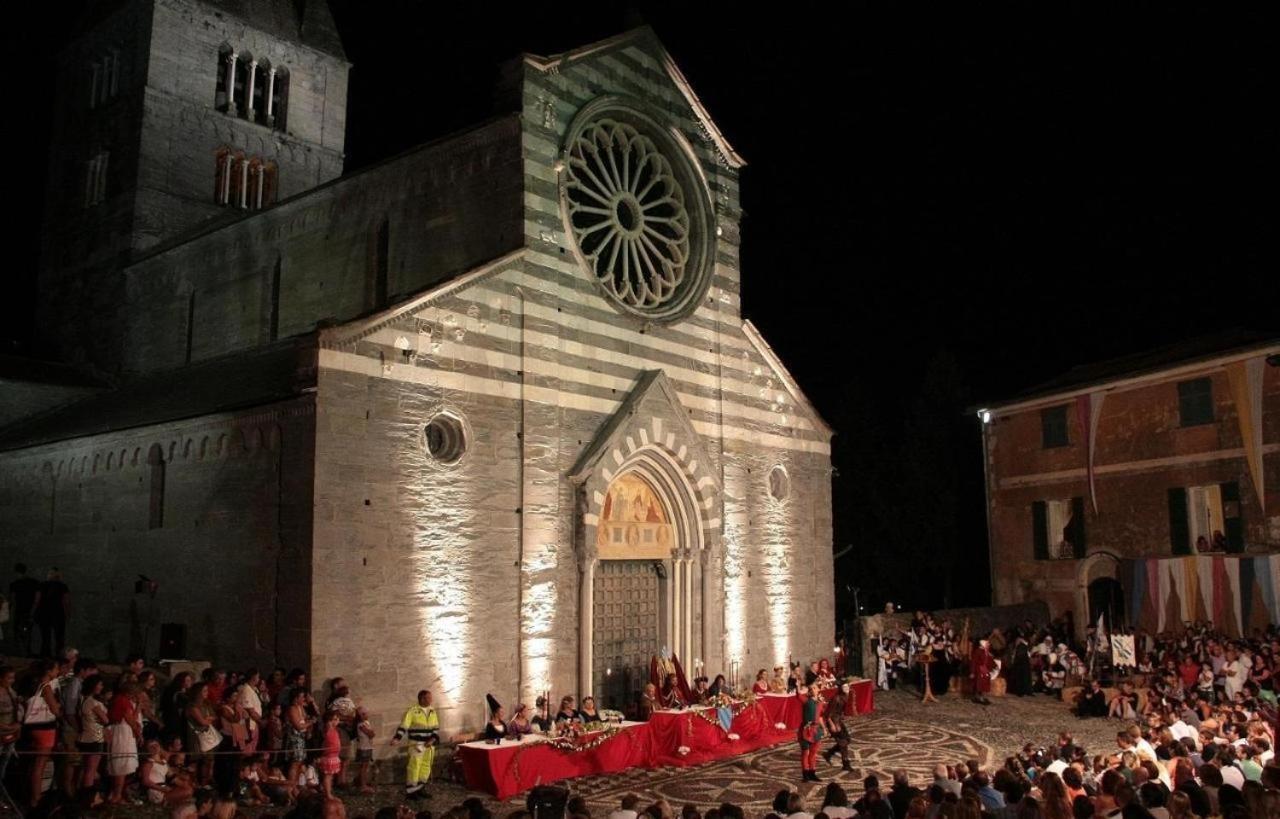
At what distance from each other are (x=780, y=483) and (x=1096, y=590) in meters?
12.6

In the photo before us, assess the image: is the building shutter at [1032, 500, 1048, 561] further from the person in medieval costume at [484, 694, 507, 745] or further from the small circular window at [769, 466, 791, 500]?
the person in medieval costume at [484, 694, 507, 745]

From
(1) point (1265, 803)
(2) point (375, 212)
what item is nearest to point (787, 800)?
(1) point (1265, 803)

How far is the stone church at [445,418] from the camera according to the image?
16.7 m

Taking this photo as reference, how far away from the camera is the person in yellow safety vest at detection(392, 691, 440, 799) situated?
1523 cm

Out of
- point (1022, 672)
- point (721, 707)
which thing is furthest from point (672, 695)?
point (1022, 672)

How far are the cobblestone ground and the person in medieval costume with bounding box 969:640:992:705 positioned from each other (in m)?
0.43

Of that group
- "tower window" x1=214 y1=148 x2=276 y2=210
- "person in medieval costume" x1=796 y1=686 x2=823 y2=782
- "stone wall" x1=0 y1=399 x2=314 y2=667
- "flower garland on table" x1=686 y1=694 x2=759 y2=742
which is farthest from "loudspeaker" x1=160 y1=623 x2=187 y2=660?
"tower window" x1=214 y1=148 x2=276 y2=210

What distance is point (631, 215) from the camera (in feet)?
76.6

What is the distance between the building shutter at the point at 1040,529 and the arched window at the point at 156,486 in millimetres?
25509

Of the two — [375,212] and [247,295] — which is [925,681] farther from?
[247,295]

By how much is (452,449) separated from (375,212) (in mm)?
6661

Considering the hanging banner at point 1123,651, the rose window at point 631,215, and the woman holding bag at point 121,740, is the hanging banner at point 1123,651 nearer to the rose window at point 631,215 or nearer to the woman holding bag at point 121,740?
the rose window at point 631,215

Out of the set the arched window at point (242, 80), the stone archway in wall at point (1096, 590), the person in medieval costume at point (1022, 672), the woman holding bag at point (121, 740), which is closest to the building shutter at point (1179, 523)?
the stone archway in wall at point (1096, 590)

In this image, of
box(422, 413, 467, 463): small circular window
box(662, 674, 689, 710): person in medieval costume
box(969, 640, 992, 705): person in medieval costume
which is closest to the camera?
box(422, 413, 467, 463): small circular window
